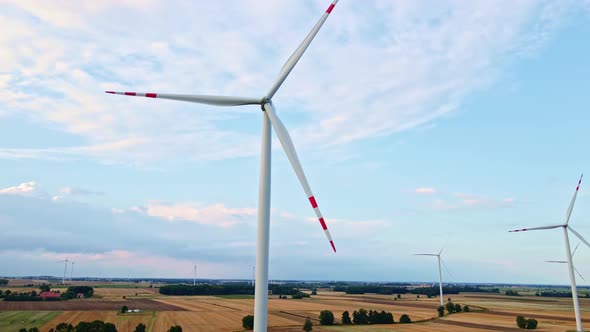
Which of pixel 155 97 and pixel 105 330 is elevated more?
pixel 155 97

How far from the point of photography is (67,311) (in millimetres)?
113188

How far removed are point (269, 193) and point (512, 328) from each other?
93151 millimetres

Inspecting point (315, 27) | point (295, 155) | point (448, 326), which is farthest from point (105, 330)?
point (448, 326)

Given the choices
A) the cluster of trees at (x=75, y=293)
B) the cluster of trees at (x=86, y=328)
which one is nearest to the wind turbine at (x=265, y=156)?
the cluster of trees at (x=86, y=328)

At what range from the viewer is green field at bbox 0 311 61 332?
8531 cm

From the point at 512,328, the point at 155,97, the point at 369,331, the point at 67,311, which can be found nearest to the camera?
the point at 155,97

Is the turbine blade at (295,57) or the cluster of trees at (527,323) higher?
the turbine blade at (295,57)

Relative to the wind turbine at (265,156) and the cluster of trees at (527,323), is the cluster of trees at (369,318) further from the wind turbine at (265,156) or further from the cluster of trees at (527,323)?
the wind turbine at (265,156)

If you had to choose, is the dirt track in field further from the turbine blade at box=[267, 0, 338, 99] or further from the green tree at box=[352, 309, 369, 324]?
the turbine blade at box=[267, 0, 338, 99]

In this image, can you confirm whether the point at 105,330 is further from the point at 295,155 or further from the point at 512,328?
the point at 512,328

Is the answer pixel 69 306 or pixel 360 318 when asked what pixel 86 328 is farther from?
pixel 69 306

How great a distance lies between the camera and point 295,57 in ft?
107

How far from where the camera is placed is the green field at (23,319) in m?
85.3

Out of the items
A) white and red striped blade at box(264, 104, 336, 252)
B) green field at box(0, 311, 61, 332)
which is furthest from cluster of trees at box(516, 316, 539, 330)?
green field at box(0, 311, 61, 332)
